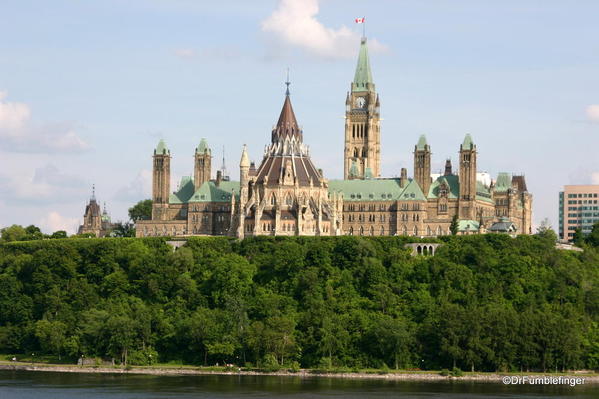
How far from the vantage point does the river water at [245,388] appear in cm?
15375

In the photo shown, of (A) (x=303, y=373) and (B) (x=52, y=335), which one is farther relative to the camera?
(B) (x=52, y=335)

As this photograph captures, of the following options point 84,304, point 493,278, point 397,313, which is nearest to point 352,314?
point 397,313

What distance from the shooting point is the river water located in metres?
154

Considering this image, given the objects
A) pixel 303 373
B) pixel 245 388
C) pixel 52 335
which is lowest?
pixel 245 388

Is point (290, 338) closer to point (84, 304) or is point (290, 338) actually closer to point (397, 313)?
point (397, 313)

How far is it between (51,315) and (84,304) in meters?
4.30

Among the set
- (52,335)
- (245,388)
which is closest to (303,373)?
(245,388)

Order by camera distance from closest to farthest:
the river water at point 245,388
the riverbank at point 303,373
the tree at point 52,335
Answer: the river water at point 245,388 → the riverbank at point 303,373 → the tree at point 52,335

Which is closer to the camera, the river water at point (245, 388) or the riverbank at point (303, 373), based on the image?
the river water at point (245, 388)

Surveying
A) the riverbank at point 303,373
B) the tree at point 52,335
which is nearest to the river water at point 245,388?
the riverbank at point 303,373

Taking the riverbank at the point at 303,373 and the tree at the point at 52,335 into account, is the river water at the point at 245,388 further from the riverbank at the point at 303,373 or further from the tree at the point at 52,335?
the tree at the point at 52,335

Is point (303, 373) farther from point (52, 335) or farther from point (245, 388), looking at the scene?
point (52, 335)

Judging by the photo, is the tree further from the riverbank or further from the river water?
the river water

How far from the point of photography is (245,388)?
160 m
